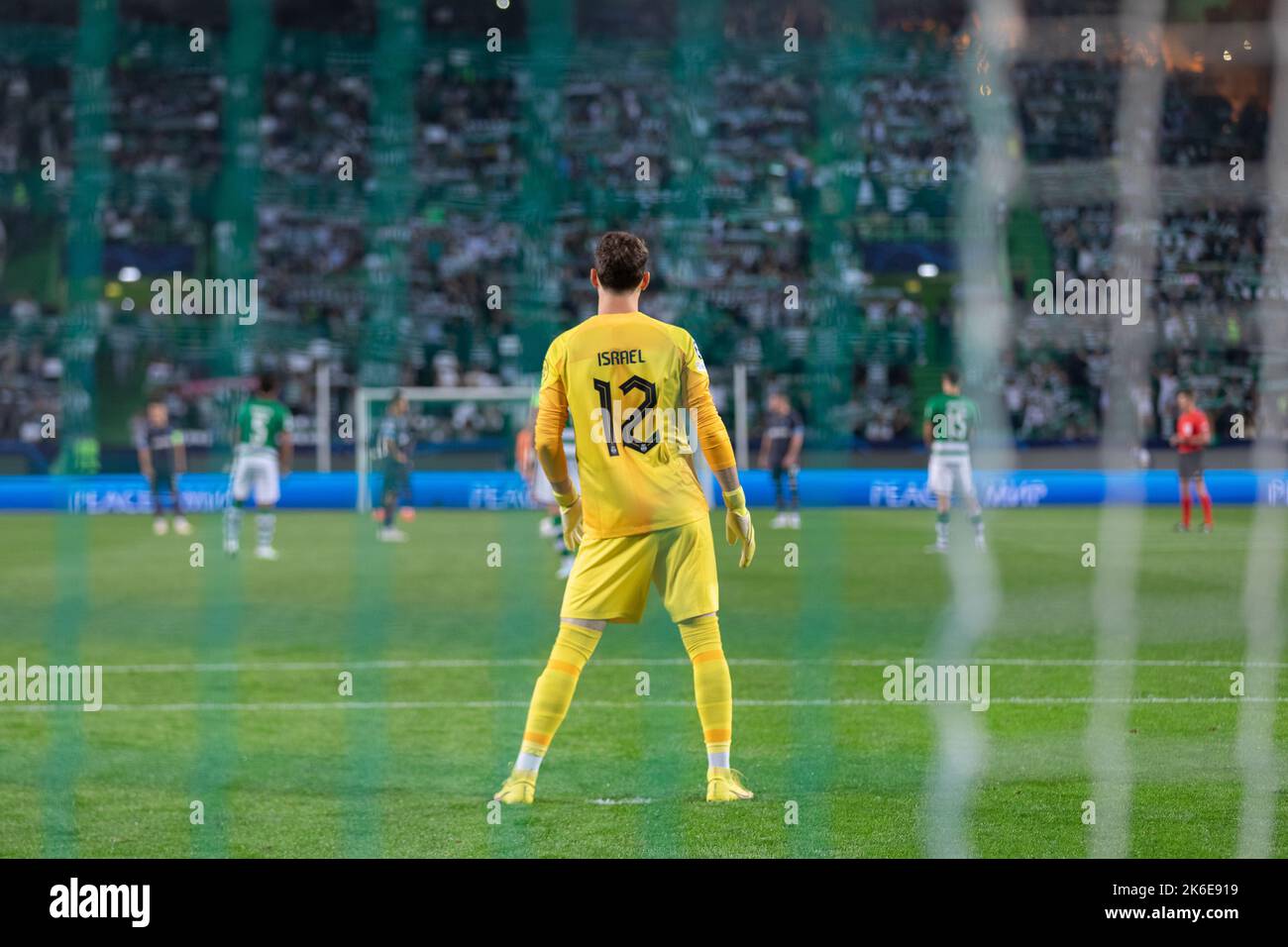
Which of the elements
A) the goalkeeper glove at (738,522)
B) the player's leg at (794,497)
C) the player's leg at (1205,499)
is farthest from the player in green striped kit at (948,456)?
the goalkeeper glove at (738,522)

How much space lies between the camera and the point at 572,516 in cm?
605

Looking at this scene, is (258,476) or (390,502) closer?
(258,476)

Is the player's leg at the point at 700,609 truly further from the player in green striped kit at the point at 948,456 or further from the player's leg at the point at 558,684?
the player in green striped kit at the point at 948,456

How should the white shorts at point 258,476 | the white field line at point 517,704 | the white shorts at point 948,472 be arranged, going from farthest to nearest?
the white shorts at point 948,472 → the white shorts at point 258,476 → the white field line at point 517,704

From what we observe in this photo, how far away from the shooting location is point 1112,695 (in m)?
8.69

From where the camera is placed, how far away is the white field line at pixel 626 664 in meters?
9.84

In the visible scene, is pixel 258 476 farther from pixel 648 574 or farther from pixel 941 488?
pixel 648 574

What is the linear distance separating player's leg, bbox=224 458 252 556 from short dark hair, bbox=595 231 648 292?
41.6 feet

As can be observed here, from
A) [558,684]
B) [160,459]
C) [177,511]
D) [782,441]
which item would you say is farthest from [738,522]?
[177,511]

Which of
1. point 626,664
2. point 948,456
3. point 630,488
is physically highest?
point 630,488

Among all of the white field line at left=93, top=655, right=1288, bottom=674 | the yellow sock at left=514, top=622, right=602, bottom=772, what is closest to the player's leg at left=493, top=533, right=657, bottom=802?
the yellow sock at left=514, top=622, right=602, bottom=772

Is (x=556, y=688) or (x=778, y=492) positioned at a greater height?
(x=556, y=688)

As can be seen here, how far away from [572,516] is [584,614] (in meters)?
0.36

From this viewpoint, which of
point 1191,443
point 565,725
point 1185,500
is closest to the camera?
point 565,725
